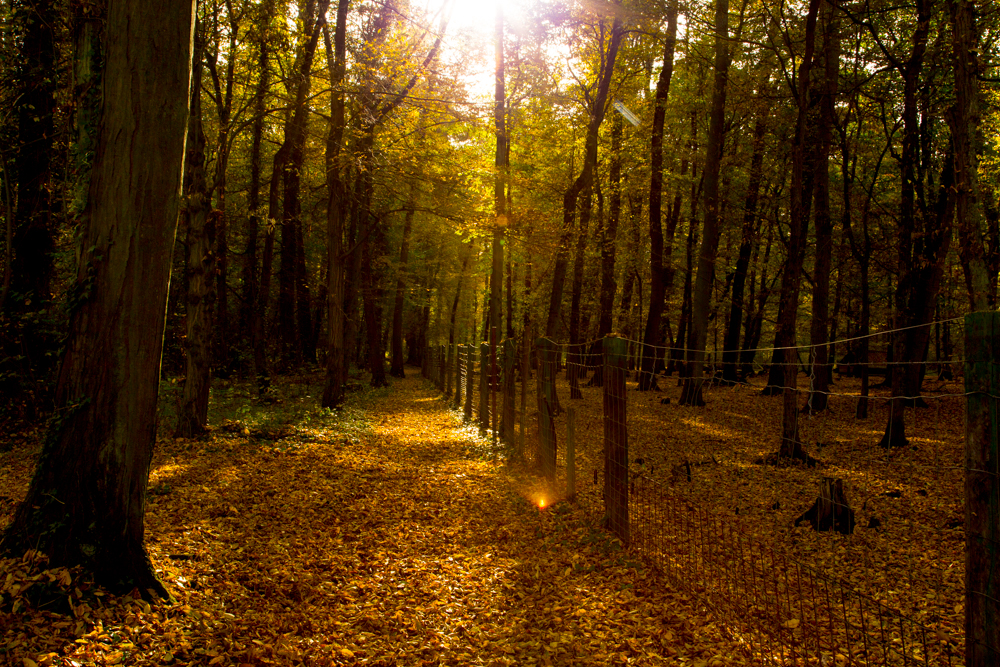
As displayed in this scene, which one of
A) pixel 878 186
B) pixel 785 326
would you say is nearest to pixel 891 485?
pixel 785 326

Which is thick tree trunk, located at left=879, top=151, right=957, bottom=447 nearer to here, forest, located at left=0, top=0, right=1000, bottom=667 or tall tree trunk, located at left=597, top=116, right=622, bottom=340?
forest, located at left=0, top=0, right=1000, bottom=667

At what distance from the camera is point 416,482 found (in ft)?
24.0

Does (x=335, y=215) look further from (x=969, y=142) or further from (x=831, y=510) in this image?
(x=969, y=142)

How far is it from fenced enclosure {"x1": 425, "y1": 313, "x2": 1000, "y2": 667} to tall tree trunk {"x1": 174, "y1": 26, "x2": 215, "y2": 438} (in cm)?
476

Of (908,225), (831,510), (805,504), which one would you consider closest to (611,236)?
(908,225)

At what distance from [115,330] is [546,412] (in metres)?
5.13

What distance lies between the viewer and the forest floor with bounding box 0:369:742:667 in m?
3.10

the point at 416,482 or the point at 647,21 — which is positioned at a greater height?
the point at 647,21

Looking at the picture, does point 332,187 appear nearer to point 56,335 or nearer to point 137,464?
point 56,335

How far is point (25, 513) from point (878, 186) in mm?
22553

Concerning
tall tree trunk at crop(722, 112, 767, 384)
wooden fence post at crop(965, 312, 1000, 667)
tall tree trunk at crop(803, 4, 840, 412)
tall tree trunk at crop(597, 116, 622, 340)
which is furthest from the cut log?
A: tall tree trunk at crop(597, 116, 622, 340)

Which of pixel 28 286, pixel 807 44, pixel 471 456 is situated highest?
pixel 807 44

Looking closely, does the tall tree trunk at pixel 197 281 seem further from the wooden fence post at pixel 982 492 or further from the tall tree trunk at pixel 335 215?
the wooden fence post at pixel 982 492

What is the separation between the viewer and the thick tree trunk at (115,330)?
3.30m
